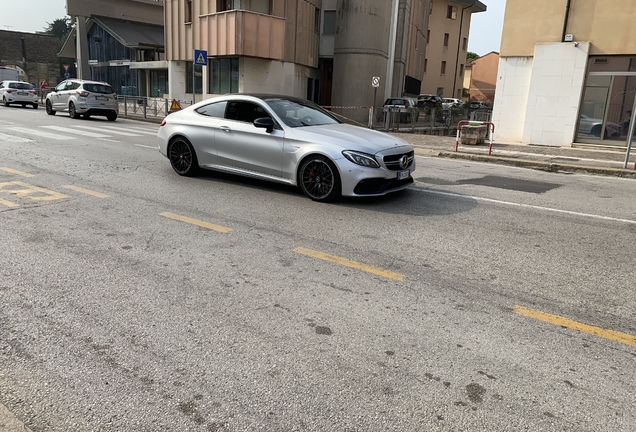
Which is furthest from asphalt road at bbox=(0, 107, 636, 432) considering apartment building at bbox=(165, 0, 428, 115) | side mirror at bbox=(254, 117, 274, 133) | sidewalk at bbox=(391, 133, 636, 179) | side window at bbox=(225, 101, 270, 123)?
apartment building at bbox=(165, 0, 428, 115)

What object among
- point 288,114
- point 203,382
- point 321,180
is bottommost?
point 203,382

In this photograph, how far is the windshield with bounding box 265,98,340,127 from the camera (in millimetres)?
7906

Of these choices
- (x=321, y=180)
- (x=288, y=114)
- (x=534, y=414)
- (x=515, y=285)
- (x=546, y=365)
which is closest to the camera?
(x=534, y=414)

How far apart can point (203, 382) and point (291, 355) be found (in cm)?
59

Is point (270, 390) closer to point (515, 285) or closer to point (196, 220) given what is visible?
point (515, 285)

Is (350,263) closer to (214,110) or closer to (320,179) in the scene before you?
(320,179)

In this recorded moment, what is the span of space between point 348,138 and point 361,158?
474mm

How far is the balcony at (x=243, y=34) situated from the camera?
2667 centimetres

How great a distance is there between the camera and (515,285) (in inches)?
175

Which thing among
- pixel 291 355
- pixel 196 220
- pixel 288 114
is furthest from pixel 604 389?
pixel 288 114

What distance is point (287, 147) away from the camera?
24.7 ft

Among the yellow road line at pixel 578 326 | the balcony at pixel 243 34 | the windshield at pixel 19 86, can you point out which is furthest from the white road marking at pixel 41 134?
the windshield at pixel 19 86

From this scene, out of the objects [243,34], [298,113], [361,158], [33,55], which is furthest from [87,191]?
[33,55]

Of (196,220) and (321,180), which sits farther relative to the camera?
(321,180)
